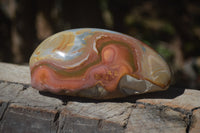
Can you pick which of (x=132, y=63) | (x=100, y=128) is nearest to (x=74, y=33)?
(x=132, y=63)

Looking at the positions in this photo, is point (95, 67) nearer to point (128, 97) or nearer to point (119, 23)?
point (128, 97)

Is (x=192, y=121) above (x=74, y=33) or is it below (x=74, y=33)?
below

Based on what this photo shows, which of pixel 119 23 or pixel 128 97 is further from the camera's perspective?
pixel 119 23

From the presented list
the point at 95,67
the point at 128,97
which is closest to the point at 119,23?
the point at 128,97

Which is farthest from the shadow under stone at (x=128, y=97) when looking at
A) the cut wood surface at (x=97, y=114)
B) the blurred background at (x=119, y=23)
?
the blurred background at (x=119, y=23)

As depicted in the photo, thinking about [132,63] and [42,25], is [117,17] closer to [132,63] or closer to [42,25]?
[42,25]

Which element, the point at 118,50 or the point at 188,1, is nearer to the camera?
the point at 118,50
